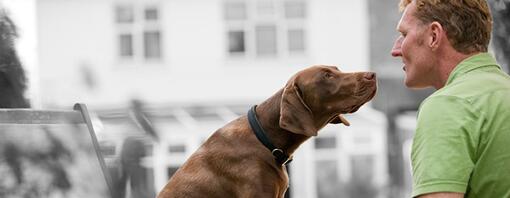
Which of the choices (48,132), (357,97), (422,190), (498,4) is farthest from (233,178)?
(498,4)

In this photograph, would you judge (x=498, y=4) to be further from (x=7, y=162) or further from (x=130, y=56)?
(x=130, y=56)

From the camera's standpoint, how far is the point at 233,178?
5.99 ft

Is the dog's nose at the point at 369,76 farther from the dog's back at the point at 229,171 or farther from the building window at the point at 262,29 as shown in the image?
the building window at the point at 262,29

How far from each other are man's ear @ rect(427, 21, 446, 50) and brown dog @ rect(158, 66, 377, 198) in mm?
191

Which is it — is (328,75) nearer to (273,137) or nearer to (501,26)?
(273,137)

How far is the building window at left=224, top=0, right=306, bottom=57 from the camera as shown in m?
10.6

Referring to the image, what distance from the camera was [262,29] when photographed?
1072 cm

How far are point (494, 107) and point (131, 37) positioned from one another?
9.22 meters

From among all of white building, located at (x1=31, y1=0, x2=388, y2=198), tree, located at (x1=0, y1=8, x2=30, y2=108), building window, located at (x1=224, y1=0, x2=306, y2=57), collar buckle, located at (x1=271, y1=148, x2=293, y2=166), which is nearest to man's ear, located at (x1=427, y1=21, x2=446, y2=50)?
collar buckle, located at (x1=271, y1=148, x2=293, y2=166)

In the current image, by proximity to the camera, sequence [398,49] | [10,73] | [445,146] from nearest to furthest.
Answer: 1. [445,146]
2. [398,49]
3. [10,73]

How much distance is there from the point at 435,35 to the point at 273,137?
40 cm

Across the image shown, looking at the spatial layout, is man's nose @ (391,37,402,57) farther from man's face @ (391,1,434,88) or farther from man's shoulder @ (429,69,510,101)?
man's shoulder @ (429,69,510,101)

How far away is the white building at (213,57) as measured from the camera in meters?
9.87

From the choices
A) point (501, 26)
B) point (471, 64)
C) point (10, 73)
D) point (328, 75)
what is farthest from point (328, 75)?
point (501, 26)
